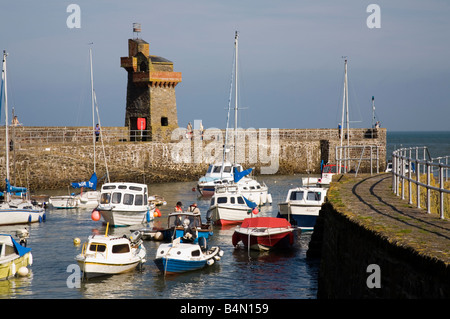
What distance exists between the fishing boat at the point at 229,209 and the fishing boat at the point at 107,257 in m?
9.94

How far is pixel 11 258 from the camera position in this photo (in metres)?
21.8

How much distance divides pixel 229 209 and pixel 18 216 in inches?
416

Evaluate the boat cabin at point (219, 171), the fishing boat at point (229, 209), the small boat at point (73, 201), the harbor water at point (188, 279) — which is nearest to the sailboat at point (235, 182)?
the boat cabin at point (219, 171)

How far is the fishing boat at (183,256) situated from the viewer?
21.5m

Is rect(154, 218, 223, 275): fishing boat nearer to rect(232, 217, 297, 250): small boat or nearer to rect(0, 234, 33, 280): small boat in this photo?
rect(232, 217, 297, 250): small boat

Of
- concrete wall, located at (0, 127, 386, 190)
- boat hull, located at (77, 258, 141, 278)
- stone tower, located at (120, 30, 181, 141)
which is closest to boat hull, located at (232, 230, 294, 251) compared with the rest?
boat hull, located at (77, 258, 141, 278)

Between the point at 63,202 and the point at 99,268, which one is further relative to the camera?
the point at 63,202

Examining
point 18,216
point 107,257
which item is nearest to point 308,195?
point 107,257

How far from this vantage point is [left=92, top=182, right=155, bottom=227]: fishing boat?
32.5 m

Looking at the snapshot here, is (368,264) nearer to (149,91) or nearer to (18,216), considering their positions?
(18,216)

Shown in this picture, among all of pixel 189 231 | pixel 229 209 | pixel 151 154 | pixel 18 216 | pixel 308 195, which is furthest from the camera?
pixel 151 154

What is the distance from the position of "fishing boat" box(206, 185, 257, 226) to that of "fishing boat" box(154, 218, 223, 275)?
27.4ft

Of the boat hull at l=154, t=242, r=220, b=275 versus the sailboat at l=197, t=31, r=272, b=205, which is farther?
the sailboat at l=197, t=31, r=272, b=205
